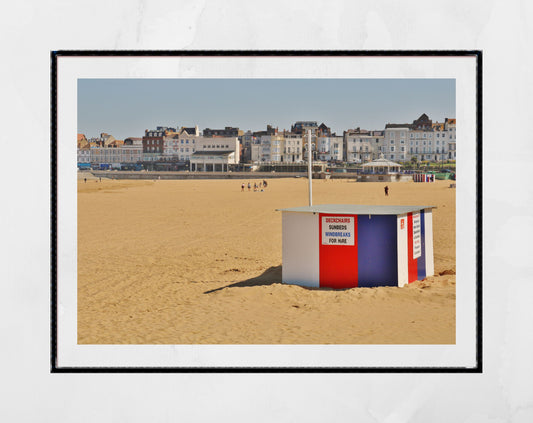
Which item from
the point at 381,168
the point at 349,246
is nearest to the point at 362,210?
the point at 349,246

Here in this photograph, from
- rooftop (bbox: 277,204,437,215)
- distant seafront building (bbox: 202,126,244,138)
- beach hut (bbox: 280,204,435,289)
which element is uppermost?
distant seafront building (bbox: 202,126,244,138)

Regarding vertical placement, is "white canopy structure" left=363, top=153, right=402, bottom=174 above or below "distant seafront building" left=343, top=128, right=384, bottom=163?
below

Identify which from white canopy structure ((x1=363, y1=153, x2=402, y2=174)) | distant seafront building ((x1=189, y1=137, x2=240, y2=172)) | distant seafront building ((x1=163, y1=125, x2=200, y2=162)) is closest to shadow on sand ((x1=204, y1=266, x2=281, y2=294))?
white canopy structure ((x1=363, y1=153, x2=402, y2=174))

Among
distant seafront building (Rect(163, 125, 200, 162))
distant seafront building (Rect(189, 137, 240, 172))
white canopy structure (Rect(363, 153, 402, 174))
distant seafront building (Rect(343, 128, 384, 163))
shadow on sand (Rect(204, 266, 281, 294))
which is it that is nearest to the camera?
shadow on sand (Rect(204, 266, 281, 294))

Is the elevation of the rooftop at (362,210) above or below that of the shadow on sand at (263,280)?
above

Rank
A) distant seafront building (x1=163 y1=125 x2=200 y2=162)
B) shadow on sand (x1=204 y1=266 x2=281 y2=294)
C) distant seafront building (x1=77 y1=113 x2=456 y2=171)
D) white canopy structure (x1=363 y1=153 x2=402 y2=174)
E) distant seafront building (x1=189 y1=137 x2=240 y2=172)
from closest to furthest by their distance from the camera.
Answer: shadow on sand (x1=204 y1=266 x2=281 y2=294)
white canopy structure (x1=363 y1=153 x2=402 y2=174)
distant seafront building (x1=77 y1=113 x2=456 y2=171)
distant seafront building (x1=163 y1=125 x2=200 y2=162)
distant seafront building (x1=189 y1=137 x2=240 y2=172)

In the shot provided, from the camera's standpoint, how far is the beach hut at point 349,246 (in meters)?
7.27

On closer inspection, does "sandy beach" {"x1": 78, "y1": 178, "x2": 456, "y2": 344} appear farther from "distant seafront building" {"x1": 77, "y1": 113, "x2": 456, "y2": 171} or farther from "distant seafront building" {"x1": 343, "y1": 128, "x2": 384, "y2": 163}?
"distant seafront building" {"x1": 343, "y1": 128, "x2": 384, "y2": 163}

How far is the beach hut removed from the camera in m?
7.27

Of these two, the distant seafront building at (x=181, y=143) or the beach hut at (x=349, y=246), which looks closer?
the beach hut at (x=349, y=246)

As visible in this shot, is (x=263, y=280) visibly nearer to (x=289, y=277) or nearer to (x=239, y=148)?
(x=289, y=277)

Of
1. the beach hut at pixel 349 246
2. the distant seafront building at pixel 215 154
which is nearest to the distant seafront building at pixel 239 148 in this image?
the distant seafront building at pixel 215 154

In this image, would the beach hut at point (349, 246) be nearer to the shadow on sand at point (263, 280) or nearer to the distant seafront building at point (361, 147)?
the shadow on sand at point (263, 280)
